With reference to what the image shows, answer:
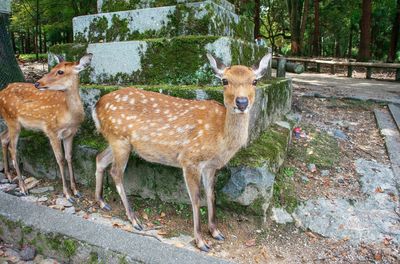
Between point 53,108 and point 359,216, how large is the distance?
10.6ft

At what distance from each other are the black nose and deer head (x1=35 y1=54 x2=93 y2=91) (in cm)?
175

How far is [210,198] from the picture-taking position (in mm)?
3045

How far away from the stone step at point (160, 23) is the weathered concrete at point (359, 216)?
221 centimetres

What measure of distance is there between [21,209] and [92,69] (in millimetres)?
2119

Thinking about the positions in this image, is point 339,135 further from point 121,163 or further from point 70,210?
point 70,210

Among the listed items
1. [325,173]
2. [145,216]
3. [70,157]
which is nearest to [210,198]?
[145,216]

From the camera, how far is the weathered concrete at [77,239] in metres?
2.35

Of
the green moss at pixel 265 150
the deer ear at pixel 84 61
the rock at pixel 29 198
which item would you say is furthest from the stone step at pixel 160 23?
the rock at pixel 29 198

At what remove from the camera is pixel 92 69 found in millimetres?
4441

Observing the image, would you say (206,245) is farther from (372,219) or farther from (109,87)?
(109,87)

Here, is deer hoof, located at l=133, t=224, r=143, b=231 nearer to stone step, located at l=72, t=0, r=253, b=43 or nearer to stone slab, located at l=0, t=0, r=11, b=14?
stone step, located at l=72, t=0, r=253, b=43

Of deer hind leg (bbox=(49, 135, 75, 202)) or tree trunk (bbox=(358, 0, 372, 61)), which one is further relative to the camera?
tree trunk (bbox=(358, 0, 372, 61))

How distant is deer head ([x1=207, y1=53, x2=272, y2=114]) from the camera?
2.59 metres

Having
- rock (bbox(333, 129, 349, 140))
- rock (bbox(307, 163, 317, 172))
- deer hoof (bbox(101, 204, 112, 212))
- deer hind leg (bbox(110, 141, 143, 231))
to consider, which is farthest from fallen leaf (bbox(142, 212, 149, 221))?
rock (bbox(333, 129, 349, 140))
